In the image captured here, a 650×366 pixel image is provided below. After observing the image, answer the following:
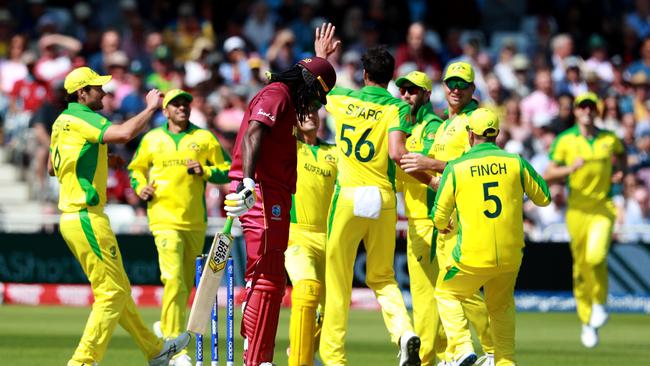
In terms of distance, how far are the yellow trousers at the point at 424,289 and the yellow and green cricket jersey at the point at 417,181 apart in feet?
0.37

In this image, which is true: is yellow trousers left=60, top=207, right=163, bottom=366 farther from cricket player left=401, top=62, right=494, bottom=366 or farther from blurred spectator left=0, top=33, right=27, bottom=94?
blurred spectator left=0, top=33, right=27, bottom=94

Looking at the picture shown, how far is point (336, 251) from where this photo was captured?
1199cm

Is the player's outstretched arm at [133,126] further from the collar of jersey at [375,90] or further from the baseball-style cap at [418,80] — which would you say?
the baseball-style cap at [418,80]

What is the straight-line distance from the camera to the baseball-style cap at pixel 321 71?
10484 mm

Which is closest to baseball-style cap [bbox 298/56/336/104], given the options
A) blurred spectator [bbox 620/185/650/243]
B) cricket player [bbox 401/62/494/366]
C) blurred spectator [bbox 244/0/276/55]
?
cricket player [bbox 401/62/494/366]

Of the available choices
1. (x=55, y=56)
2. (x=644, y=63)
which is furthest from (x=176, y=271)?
(x=644, y=63)

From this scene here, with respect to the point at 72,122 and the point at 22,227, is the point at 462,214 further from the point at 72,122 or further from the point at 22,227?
the point at 22,227

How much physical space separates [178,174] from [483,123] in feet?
13.7

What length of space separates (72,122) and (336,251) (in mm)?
2542

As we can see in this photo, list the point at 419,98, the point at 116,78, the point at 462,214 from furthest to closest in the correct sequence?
the point at 116,78
the point at 419,98
the point at 462,214

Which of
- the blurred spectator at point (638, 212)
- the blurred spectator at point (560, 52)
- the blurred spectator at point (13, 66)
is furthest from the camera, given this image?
the blurred spectator at point (560, 52)

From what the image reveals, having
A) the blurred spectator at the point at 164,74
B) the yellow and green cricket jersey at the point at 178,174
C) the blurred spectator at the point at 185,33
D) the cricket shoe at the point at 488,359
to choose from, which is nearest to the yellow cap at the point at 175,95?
the yellow and green cricket jersey at the point at 178,174

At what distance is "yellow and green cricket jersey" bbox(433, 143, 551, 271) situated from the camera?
11.2 m

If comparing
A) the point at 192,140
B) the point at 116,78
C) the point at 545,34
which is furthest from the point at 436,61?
the point at 192,140
